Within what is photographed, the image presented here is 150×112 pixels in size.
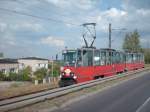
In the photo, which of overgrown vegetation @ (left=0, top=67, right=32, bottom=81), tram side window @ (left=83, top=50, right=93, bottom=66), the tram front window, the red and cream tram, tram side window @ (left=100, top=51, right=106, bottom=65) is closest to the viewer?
Result: the red and cream tram

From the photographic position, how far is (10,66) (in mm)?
82625

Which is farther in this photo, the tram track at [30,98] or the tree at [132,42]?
the tree at [132,42]

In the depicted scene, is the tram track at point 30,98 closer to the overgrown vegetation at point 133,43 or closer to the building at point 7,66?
the building at point 7,66

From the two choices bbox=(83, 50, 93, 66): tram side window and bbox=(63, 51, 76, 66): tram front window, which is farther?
bbox=(83, 50, 93, 66): tram side window

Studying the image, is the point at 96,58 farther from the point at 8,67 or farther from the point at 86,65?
the point at 8,67

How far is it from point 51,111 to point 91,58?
630 inches

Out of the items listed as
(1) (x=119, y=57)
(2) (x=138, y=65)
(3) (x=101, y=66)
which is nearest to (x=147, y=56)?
(2) (x=138, y=65)

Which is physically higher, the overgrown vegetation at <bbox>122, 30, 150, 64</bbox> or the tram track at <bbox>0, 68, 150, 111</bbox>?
the overgrown vegetation at <bbox>122, 30, 150, 64</bbox>

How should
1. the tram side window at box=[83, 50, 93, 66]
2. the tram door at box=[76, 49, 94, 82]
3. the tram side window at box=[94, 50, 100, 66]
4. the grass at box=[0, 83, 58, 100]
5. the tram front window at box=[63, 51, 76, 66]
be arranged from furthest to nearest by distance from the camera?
the tram side window at box=[94, 50, 100, 66], the tram side window at box=[83, 50, 93, 66], the tram door at box=[76, 49, 94, 82], the tram front window at box=[63, 51, 76, 66], the grass at box=[0, 83, 58, 100]

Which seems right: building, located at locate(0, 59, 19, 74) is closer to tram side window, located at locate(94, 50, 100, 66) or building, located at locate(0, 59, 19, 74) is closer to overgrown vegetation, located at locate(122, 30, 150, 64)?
overgrown vegetation, located at locate(122, 30, 150, 64)

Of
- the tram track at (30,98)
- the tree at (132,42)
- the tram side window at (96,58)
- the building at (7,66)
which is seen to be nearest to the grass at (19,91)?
the tram track at (30,98)

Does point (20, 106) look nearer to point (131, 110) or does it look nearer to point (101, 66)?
point (131, 110)

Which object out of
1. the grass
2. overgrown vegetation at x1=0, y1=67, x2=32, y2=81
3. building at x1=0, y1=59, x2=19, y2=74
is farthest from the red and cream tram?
building at x1=0, y1=59, x2=19, y2=74

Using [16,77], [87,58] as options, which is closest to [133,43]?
[16,77]
